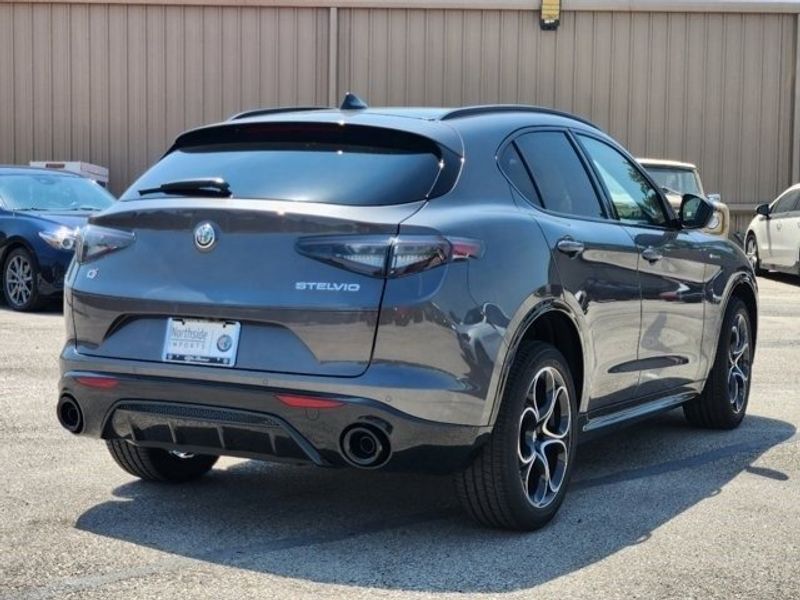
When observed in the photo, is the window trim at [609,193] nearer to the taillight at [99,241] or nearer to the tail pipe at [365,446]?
the tail pipe at [365,446]

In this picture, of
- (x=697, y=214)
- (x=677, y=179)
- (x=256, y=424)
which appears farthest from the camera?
(x=677, y=179)

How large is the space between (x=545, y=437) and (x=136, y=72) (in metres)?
19.8

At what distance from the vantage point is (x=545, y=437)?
195 inches

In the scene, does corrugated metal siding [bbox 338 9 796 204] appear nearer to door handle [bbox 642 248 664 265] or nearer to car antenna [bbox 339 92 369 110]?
door handle [bbox 642 248 664 265]

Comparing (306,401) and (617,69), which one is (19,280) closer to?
(306,401)

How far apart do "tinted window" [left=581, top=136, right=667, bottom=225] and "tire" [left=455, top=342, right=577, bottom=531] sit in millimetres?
1272

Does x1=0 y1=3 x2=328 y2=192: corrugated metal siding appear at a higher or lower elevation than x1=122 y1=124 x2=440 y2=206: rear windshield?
higher

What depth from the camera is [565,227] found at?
17.0 feet

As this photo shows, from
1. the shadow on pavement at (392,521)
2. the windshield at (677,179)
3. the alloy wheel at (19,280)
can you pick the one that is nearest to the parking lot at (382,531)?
the shadow on pavement at (392,521)

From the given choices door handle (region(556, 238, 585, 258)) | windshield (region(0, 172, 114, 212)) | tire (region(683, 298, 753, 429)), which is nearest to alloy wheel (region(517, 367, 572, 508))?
door handle (region(556, 238, 585, 258))

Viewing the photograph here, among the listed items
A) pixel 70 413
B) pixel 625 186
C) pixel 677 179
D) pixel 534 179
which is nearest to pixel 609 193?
pixel 625 186

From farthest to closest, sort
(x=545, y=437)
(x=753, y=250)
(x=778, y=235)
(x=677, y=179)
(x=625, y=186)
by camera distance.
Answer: (x=753, y=250)
(x=778, y=235)
(x=677, y=179)
(x=625, y=186)
(x=545, y=437)

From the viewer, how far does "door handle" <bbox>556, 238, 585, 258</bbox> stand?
5.07 meters

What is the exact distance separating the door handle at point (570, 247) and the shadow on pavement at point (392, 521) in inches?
42.3
